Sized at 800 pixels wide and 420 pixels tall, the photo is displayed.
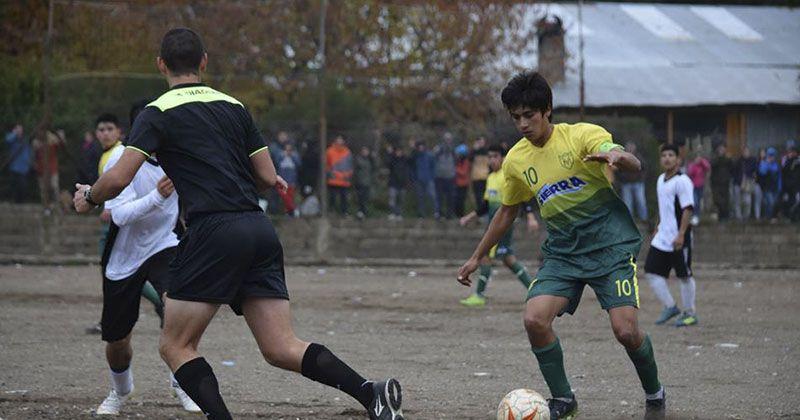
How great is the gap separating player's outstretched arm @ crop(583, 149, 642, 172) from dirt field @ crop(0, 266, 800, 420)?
5.54 ft

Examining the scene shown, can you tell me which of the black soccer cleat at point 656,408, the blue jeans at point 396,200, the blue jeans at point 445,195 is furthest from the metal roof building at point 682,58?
the black soccer cleat at point 656,408

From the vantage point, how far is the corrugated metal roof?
3062cm

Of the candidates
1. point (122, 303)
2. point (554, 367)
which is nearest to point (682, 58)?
point (554, 367)

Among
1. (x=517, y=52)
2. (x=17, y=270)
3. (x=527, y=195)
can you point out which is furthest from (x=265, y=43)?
(x=527, y=195)

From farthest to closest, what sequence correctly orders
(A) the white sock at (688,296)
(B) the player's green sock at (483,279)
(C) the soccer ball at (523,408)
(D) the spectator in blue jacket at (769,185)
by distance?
(D) the spectator in blue jacket at (769,185), (B) the player's green sock at (483,279), (A) the white sock at (688,296), (C) the soccer ball at (523,408)

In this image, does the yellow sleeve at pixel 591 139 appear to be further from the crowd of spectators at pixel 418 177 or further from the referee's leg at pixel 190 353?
the crowd of spectators at pixel 418 177

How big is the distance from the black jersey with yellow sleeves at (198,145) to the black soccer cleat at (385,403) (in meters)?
1.01

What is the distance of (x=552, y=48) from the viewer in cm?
2678

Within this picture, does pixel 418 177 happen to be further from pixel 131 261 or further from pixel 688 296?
pixel 131 261

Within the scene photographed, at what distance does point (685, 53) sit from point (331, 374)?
29552mm

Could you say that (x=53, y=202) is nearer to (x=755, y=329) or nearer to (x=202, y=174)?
(x=755, y=329)

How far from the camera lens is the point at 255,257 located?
579 cm

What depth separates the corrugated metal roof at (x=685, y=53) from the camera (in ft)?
100

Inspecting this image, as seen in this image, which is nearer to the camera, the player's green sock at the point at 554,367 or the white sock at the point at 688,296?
the player's green sock at the point at 554,367
